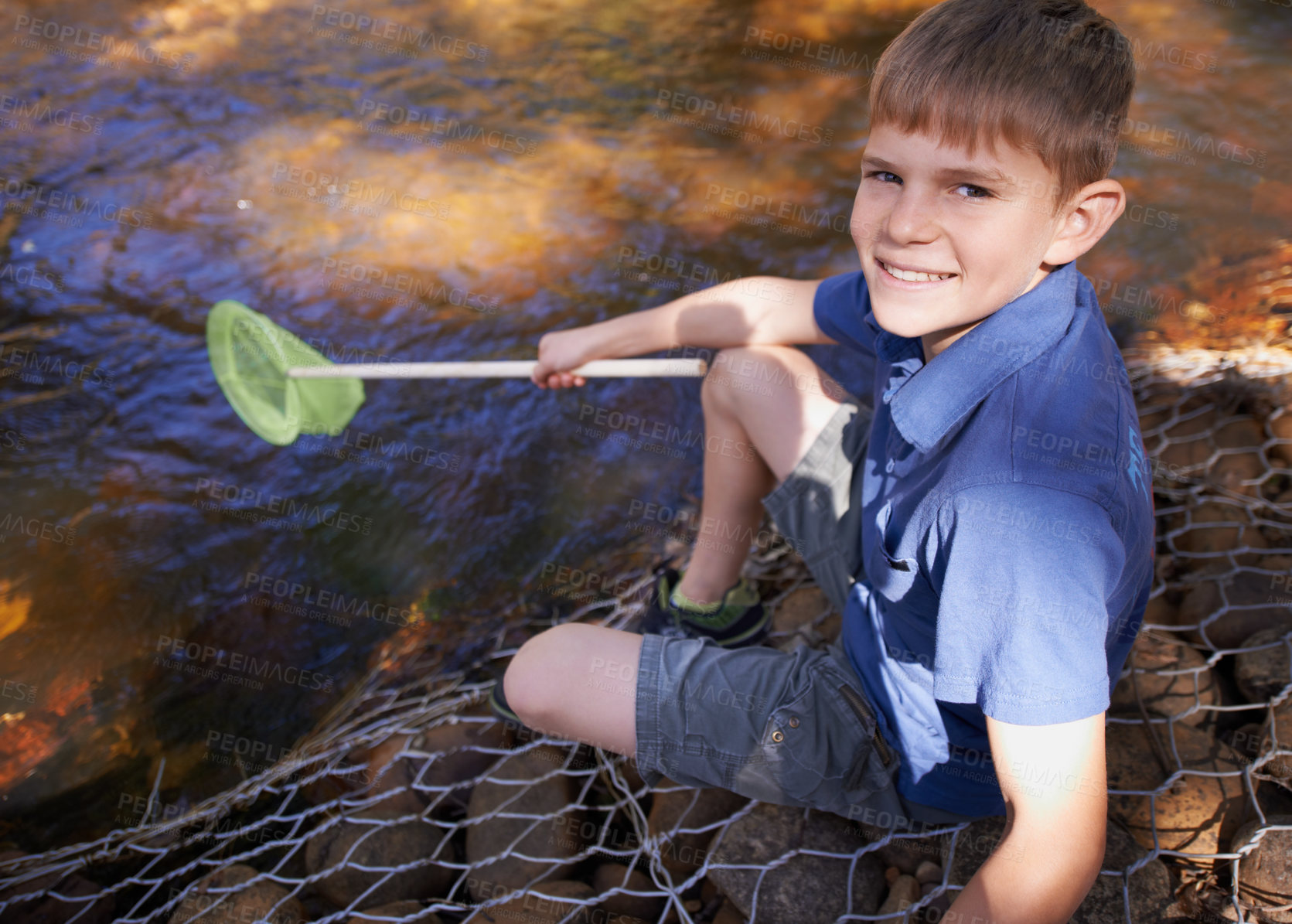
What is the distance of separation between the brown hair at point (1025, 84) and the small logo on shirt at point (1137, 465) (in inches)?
14.0

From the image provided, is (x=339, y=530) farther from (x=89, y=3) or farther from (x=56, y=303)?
(x=89, y=3)

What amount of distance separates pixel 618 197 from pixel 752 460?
2.29m

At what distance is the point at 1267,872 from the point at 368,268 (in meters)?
3.61

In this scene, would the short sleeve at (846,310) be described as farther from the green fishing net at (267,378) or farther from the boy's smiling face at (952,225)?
the green fishing net at (267,378)

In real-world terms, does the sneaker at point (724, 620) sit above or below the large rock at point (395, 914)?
above

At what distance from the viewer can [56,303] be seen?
12.2 ft

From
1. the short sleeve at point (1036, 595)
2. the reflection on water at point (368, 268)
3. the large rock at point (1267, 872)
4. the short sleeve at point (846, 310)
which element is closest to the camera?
the short sleeve at point (1036, 595)

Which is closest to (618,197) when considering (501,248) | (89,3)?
(501,248)

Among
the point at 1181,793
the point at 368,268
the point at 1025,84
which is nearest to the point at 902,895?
the point at 1181,793

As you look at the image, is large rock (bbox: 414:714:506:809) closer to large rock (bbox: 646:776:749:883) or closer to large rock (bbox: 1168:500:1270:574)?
large rock (bbox: 646:776:749:883)

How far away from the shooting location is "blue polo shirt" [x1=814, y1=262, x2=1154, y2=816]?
1099 millimetres

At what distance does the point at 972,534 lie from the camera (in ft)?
3.76

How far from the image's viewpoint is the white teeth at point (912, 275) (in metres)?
1.28

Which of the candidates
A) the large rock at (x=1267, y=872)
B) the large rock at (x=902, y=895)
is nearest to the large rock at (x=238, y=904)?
the large rock at (x=902, y=895)
